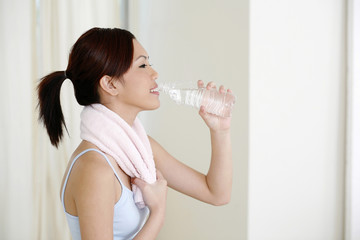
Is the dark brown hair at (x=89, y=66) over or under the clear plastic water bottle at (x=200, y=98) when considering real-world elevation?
over

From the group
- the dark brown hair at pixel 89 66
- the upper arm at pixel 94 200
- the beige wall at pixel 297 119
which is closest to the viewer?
the upper arm at pixel 94 200

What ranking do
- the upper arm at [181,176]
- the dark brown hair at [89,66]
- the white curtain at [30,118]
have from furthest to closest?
the white curtain at [30,118] → the upper arm at [181,176] → the dark brown hair at [89,66]

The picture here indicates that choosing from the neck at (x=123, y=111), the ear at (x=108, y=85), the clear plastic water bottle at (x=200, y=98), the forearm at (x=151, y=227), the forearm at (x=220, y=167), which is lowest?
the forearm at (x=151, y=227)

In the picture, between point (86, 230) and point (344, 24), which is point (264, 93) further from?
point (86, 230)

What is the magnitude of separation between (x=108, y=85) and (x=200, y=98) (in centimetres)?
28

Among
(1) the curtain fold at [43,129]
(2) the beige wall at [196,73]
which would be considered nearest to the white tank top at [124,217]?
(2) the beige wall at [196,73]

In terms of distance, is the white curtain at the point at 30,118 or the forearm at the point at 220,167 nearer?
the forearm at the point at 220,167

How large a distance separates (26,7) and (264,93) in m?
1.38

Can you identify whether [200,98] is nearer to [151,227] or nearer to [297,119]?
[151,227]

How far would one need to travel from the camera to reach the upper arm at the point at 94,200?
938 millimetres

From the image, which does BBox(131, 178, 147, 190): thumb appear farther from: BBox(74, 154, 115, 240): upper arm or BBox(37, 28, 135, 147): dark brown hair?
BBox(37, 28, 135, 147): dark brown hair

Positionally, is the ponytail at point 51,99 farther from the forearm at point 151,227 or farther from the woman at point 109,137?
the forearm at point 151,227

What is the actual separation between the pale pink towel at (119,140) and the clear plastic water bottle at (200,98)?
165mm

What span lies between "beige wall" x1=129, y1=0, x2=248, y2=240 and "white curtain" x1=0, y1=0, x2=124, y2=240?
0.54 meters
